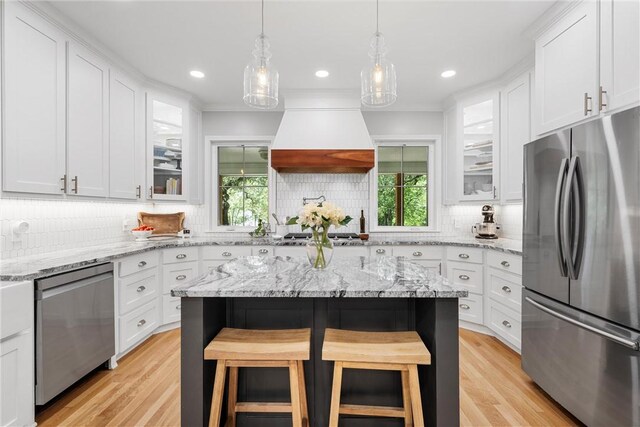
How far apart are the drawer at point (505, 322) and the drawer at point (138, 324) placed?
3.43 m

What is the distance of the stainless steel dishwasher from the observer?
6.17ft

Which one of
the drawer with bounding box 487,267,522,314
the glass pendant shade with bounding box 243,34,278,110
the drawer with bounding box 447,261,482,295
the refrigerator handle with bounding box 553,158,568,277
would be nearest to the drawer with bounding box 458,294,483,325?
the drawer with bounding box 447,261,482,295

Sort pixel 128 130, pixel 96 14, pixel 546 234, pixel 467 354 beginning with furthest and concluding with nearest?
pixel 128 130, pixel 467 354, pixel 96 14, pixel 546 234

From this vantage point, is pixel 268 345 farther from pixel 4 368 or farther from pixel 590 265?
pixel 590 265

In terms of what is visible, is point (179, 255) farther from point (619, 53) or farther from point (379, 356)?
point (619, 53)

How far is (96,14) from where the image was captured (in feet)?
7.73

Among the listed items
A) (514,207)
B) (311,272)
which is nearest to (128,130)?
(311,272)

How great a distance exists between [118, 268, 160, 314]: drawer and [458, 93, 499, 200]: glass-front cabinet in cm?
358

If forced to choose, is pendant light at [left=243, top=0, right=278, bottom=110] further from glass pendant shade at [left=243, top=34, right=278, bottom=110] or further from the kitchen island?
the kitchen island

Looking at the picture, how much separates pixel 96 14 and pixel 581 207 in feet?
11.6

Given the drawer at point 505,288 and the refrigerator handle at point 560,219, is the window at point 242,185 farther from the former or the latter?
the refrigerator handle at point 560,219

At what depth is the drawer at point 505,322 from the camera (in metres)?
2.78

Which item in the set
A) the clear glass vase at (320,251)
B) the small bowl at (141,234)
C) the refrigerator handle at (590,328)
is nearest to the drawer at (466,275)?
the refrigerator handle at (590,328)

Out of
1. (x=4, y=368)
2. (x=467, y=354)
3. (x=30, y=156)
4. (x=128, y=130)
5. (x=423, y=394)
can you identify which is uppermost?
(x=128, y=130)
